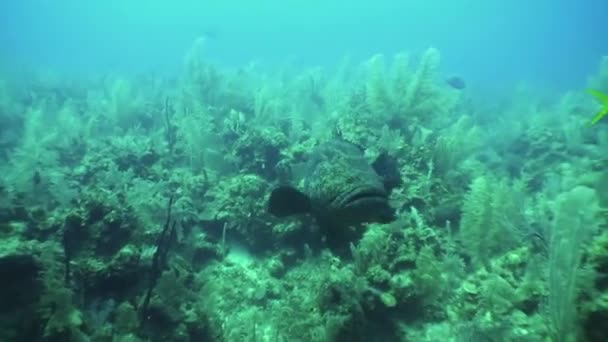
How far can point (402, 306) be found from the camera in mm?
→ 4641

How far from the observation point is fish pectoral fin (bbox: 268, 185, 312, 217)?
500 centimetres

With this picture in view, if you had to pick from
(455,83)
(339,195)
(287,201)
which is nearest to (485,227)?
(339,195)

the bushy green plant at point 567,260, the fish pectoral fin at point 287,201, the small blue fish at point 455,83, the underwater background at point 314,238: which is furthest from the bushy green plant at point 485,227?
the small blue fish at point 455,83

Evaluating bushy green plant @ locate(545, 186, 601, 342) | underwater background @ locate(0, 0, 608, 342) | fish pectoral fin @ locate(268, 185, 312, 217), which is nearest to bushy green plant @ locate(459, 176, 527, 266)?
underwater background @ locate(0, 0, 608, 342)

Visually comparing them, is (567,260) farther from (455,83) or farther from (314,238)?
(455,83)

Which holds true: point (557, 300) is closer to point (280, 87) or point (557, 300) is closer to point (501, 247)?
point (501, 247)

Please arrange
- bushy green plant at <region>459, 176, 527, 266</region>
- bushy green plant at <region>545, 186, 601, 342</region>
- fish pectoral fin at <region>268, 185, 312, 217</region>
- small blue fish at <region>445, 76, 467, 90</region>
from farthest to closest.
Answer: small blue fish at <region>445, 76, 467, 90</region>
bushy green plant at <region>459, 176, 527, 266</region>
fish pectoral fin at <region>268, 185, 312, 217</region>
bushy green plant at <region>545, 186, 601, 342</region>

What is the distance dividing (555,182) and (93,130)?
472 inches

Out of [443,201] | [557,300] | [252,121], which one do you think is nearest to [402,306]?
[557,300]

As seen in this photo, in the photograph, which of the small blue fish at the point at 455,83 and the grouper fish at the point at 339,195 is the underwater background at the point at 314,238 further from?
the small blue fish at the point at 455,83

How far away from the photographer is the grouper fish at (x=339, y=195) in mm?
4527

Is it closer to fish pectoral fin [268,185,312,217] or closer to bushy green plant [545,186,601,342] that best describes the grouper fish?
fish pectoral fin [268,185,312,217]

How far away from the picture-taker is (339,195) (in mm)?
4695

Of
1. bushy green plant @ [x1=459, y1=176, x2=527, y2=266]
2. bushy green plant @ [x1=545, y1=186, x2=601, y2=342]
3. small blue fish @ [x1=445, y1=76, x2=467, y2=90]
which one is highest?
small blue fish @ [x1=445, y1=76, x2=467, y2=90]
